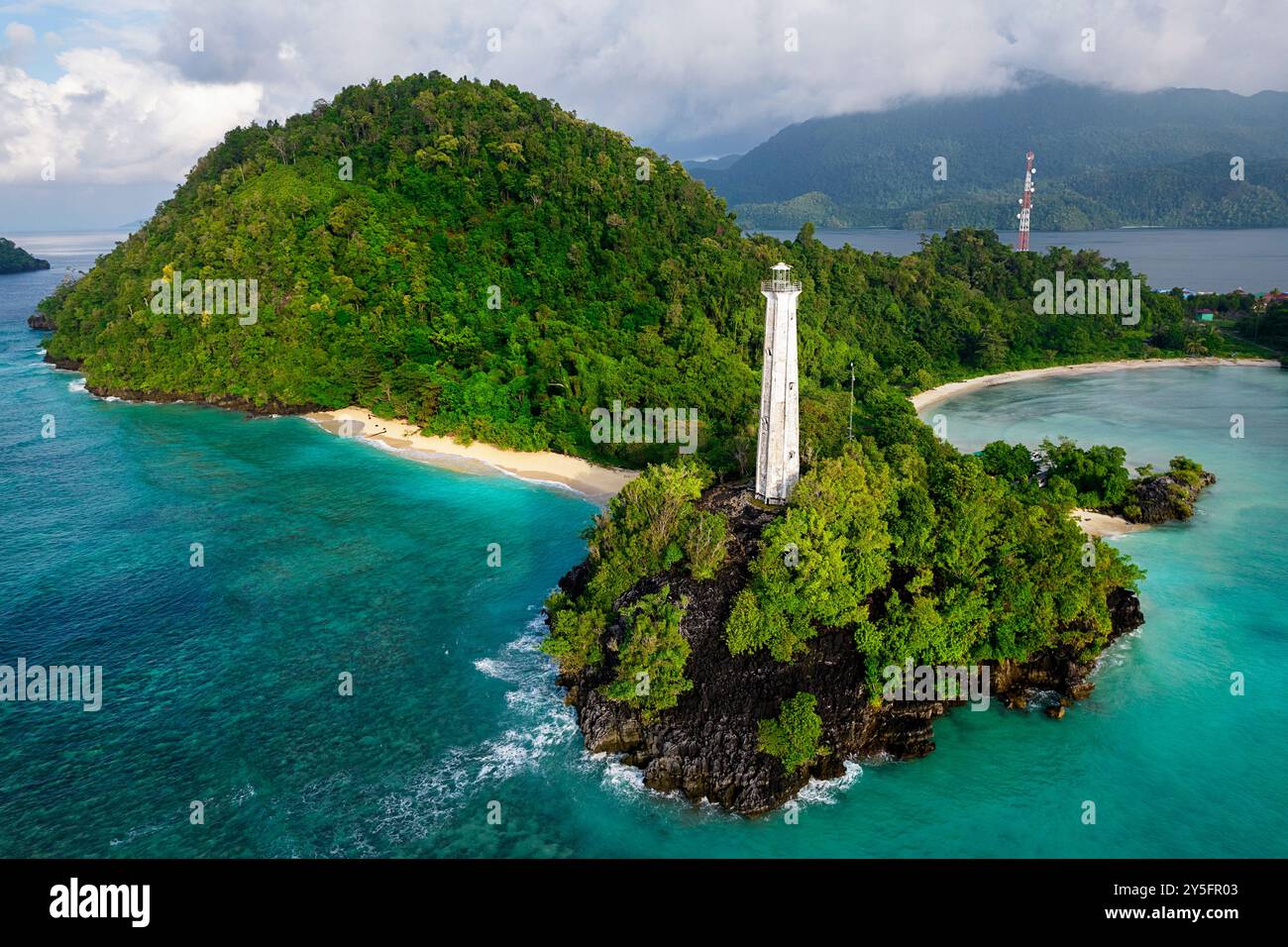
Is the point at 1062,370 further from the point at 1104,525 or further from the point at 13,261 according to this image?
the point at 13,261

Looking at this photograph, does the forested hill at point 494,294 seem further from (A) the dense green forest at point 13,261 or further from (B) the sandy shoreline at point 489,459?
(A) the dense green forest at point 13,261

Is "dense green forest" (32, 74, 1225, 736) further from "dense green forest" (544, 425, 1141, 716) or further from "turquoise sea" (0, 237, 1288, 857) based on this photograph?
"turquoise sea" (0, 237, 1288, 857)

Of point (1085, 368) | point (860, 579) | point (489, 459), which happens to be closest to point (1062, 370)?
point (1085, 368)

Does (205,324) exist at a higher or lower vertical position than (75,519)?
higher
